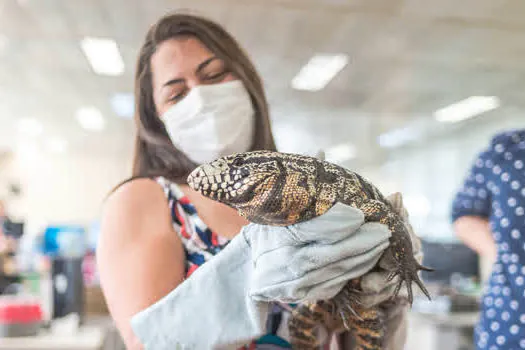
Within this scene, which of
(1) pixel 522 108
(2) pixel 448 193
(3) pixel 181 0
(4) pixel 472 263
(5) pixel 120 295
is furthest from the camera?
(2) pixel 448 193

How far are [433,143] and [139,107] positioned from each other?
940cm

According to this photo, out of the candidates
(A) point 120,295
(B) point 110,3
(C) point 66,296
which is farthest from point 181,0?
(A) point 120,295

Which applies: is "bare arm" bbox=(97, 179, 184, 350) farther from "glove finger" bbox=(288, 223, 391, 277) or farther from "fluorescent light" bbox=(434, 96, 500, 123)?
"fluorescent light" bbox=(434, 96, 500, 123)

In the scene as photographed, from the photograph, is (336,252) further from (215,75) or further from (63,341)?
(63,341)

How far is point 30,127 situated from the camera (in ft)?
22.2

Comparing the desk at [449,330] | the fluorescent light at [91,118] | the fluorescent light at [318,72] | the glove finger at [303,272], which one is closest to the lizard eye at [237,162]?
the glove finger at [303,272]

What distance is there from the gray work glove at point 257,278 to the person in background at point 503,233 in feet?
2.23

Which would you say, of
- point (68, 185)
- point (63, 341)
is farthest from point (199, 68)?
point (68, 185)

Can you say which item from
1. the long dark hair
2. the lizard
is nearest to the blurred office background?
the long dark hair

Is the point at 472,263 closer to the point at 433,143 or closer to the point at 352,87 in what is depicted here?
the point at 352,87

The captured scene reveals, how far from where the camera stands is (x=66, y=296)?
3.22 m

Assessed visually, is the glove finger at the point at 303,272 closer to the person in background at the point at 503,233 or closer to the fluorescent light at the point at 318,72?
the person in background at the point at 503,233

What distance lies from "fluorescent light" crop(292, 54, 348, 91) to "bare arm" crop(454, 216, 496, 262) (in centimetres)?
446

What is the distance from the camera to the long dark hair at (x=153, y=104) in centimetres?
105
